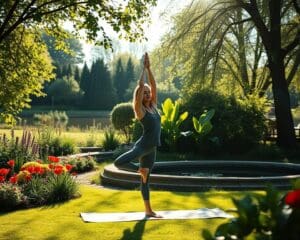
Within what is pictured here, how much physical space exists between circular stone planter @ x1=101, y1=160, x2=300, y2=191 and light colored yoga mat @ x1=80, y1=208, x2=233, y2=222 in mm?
2252

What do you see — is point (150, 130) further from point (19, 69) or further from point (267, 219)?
point (19, 69)

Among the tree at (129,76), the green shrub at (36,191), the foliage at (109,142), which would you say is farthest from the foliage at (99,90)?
the green shrub at (36,191)

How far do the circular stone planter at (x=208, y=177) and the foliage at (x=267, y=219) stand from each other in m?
6.20

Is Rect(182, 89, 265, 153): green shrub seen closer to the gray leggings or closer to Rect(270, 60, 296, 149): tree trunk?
Rect(270, 60, 296, 149): tree trunk

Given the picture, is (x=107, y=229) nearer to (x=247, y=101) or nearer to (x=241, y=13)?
(x=247, y=101)

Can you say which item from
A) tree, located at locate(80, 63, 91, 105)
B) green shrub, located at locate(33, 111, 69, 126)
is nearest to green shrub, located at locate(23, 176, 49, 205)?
green shrub, located at locate(33, 111, 69, 126)

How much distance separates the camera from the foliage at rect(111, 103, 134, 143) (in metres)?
21.5

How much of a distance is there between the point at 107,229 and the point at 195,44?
48.1ft

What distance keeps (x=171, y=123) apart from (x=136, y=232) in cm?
1129

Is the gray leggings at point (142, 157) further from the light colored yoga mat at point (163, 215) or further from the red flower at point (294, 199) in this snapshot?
the red flower at point (294, 199)

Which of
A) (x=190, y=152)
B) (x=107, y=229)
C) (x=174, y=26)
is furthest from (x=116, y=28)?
(x=174, y=26)

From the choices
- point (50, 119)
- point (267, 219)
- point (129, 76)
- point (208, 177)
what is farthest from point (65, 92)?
point (267, 219)

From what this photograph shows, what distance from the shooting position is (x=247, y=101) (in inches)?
701

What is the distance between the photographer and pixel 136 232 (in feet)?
18.8
